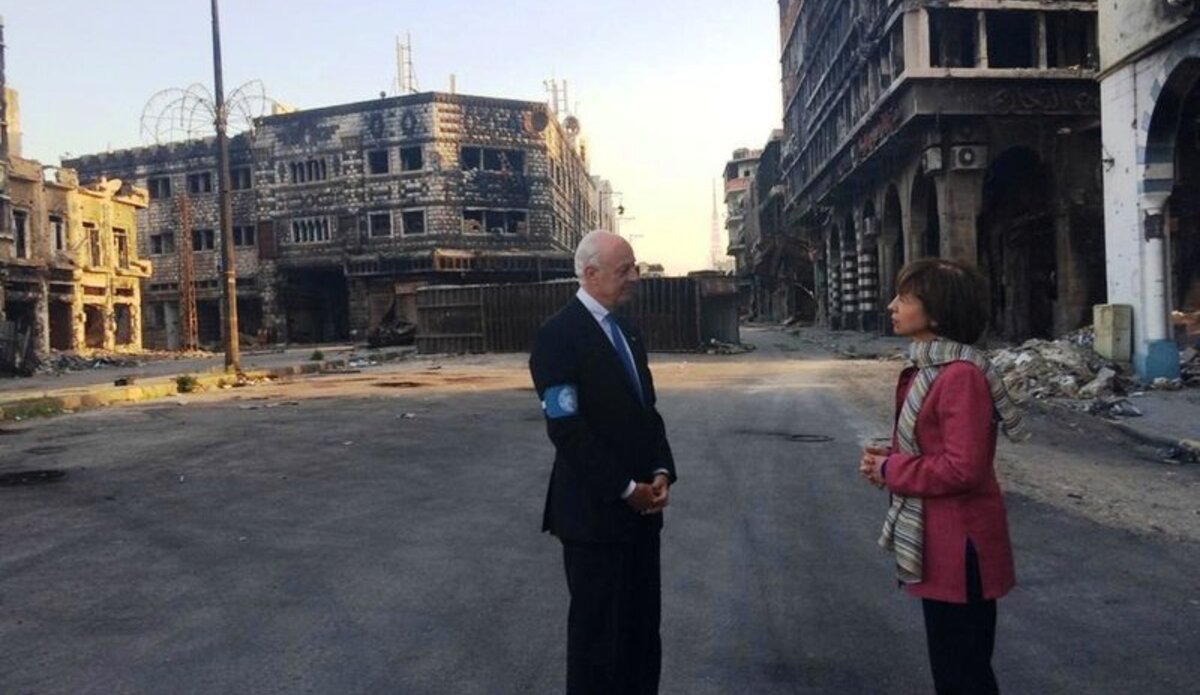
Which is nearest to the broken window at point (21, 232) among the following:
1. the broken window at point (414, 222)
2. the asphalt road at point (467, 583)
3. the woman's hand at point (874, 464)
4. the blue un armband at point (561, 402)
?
the broken window at point (414, 222)

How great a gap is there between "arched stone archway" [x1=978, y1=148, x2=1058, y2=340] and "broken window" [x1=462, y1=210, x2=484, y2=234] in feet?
95.6

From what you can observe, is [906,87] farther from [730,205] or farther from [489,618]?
[730,205]

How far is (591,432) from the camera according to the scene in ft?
9.27

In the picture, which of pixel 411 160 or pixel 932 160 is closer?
pixel 932 160

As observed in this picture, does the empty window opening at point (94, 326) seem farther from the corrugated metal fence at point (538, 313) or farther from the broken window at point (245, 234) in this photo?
the corrugated metal fence at point (538, 313)

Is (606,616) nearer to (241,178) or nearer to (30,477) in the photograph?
(30,477)

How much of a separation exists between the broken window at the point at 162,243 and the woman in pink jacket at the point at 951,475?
2500 inches

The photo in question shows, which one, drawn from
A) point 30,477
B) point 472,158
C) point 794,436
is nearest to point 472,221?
point 472,158

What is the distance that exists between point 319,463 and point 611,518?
649 centimetres

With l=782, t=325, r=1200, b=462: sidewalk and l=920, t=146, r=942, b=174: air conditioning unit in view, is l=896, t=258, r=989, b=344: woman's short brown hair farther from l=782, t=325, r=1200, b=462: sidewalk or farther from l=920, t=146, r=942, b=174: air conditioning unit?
l=920, t=146, r=942, b=174: air conditioning unit

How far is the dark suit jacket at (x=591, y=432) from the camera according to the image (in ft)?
9.20

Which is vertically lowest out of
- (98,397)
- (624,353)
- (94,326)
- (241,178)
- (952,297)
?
(98,397)

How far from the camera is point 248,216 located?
55.6m

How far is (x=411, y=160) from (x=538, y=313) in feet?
80.0
